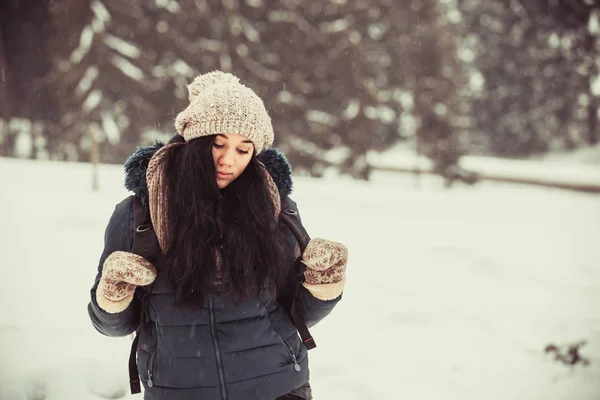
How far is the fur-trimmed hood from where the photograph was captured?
1.85m

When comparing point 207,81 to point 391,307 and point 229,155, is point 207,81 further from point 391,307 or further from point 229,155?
point 391,307

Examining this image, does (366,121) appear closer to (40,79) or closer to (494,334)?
(40,79)

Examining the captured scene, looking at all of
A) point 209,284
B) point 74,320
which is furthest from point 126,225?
point 74,320

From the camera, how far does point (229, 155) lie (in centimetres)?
189

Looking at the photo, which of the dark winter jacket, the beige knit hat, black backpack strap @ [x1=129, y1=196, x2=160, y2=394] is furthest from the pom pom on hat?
black backpack strap @ [x1=129, y1=196, x2=160, y2=394]

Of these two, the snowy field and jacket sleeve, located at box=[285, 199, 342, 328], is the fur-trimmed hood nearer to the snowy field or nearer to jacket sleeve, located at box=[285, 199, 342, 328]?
jacket sleeve, located at box=[285, 199, 342, 328]

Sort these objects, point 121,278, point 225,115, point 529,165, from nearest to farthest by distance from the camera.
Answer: point 121,278
point 225,115
point 529,165

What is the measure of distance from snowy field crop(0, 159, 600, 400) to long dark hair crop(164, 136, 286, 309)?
2.06 meters

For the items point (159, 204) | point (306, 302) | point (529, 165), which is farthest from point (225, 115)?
point (529, 165)

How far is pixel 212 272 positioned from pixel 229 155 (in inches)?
16.7

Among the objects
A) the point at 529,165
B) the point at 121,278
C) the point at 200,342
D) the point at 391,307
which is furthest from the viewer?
the point at 529,165

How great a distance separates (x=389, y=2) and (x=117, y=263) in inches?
842

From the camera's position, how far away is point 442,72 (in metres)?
19.6

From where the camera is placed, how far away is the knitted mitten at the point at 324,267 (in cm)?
182
